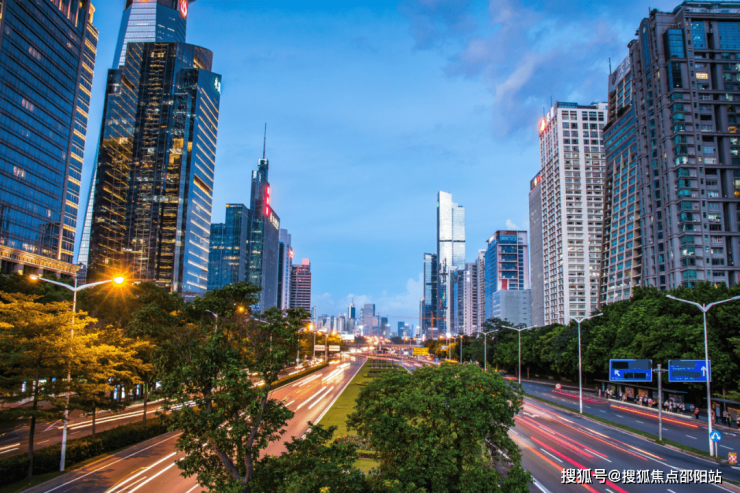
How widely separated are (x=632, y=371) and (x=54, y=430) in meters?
56.0

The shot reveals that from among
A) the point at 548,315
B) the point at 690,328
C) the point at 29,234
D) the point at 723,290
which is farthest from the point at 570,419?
the point at 548,315

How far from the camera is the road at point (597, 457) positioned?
25.5m

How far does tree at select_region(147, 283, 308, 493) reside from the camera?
1354 centimetres

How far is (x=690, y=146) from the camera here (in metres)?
101

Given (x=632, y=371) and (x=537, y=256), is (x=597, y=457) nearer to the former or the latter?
(x=632, y=371)

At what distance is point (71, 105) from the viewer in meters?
112

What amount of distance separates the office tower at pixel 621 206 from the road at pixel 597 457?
300ft

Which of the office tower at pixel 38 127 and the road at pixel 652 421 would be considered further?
the office tower at pixel 38 127

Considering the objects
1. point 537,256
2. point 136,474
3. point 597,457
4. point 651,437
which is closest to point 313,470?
point 136,474

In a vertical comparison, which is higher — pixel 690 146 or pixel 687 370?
pixel 690 146

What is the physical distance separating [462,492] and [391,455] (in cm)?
288

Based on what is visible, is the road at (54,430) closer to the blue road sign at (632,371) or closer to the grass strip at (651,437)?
the grass strip at (651,437)

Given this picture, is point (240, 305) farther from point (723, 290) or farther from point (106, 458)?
point (723, 290)

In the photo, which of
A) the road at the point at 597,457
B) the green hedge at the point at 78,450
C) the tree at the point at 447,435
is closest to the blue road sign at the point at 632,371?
the road at the point at 597,457
